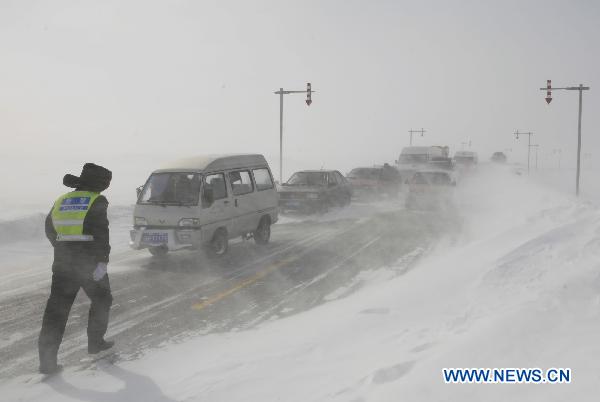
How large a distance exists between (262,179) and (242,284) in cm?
452

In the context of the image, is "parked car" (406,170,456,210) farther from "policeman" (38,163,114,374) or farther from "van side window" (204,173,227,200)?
"policeman" (38,163,114,374)

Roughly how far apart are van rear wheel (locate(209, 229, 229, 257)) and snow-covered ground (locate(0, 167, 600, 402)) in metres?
4.36

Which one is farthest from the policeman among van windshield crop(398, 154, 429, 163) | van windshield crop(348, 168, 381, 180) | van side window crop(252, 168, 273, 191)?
van windshield crop(398, 154, 429, 163)

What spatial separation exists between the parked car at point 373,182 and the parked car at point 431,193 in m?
4.25

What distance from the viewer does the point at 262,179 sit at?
12.7 meters

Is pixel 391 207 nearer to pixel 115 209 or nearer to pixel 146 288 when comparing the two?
pixel 115 209

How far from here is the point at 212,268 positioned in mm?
9930

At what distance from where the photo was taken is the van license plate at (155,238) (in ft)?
33.4

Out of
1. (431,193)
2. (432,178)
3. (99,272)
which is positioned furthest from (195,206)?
(432,178)

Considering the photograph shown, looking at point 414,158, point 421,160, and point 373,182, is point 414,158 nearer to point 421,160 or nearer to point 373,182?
point 421,160

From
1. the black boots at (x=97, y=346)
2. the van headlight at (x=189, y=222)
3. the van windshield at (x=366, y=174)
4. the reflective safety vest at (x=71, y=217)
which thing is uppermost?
the reflective safety vest at (x=71, y=217)

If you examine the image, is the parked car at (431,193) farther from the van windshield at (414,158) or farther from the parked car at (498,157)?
the parked car at (498,157)

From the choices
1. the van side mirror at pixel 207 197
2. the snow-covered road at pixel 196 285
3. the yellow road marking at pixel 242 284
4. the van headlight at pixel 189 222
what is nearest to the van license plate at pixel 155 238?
the van headlight at pixel 189 222

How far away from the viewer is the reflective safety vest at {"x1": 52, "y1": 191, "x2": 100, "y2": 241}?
513cm
